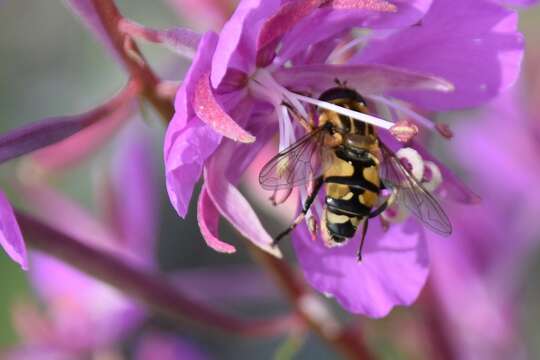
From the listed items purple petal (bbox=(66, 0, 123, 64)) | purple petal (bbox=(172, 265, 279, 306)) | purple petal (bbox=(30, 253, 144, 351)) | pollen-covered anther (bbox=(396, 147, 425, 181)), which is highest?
purple petal (bbox=(66, 0, 123, 64))

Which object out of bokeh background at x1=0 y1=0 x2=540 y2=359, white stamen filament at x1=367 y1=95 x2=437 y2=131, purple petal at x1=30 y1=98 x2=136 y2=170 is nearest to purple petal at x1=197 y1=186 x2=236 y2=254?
white stamen filament at x1=367 y1=95 x2=437 y2=131

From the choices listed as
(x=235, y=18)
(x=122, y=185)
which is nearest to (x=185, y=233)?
(x=122, y=185)

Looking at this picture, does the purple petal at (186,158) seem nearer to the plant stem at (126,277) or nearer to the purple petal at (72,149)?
the plant stem at (126,277)

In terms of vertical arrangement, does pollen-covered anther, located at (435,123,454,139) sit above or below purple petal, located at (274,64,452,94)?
below

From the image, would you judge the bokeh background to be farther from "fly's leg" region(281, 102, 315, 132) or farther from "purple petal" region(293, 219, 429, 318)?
"fly's leg" region(281, 102, 315, 132)

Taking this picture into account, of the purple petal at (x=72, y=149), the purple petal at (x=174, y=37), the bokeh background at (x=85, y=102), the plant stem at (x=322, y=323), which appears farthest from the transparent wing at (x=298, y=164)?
the bokeh background at (x=85, y=102)

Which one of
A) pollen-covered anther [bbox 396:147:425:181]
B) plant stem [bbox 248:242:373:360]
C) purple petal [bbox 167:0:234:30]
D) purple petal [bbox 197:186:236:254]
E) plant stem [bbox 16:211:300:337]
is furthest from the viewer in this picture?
purple petal [bbox 167:0:234:30]

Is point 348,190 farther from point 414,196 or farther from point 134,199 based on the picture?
point 134,199
